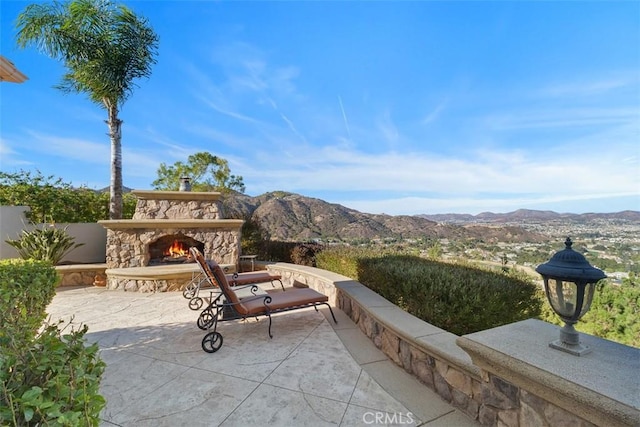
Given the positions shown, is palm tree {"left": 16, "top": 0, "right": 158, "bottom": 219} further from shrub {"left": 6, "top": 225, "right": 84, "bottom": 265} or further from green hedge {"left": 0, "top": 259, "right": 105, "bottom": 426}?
green hedge {"left": 0, "top": 259, "right": 105, "bottom": 426}

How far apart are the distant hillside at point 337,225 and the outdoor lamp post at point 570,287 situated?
9.26ft

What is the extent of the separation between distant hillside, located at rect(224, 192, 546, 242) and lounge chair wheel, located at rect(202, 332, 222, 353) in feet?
15.9

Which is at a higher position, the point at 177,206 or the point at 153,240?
the point at 177,206

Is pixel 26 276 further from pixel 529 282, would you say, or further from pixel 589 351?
pixel 529 282

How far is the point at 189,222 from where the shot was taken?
8.19m

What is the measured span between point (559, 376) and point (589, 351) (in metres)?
0.45

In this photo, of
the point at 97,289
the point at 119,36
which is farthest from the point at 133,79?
the point at 97,289

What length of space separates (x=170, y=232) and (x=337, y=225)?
7618 millimetres

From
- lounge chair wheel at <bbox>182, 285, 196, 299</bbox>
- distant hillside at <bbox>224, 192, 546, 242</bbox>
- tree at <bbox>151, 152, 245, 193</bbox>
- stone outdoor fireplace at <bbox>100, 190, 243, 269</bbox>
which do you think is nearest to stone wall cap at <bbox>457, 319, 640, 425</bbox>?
distant hillside at <bbox>224, 192, 546, 242</bbox>

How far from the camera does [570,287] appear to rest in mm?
1777

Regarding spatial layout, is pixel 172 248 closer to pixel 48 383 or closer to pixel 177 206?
pixel 177 206

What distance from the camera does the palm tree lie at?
27.3 ft

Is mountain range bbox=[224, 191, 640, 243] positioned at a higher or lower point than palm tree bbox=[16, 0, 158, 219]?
lower

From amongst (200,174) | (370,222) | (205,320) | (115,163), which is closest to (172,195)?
(115,163)
